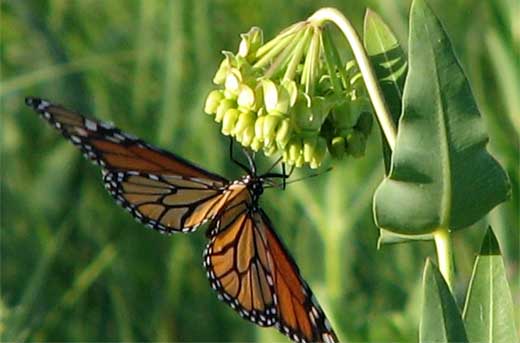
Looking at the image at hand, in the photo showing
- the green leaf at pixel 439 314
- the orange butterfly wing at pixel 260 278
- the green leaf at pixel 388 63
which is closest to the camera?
A: the green leaf at pixel 439 314

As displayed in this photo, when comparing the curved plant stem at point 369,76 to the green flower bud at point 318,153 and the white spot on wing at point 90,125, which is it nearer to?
the green flower bud at point 318,153

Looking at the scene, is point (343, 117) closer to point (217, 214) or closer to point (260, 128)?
point (260, 128)

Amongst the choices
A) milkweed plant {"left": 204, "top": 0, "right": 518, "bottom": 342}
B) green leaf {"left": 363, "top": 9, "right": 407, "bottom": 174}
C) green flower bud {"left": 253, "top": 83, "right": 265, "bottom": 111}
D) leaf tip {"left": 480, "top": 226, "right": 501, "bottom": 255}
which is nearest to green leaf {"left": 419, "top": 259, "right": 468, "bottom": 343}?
milkweed plant {"left": 204, "top": 0, "right": 518, "bottom": 342}

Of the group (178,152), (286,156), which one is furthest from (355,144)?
(178,152)

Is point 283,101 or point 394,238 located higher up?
point 283,101

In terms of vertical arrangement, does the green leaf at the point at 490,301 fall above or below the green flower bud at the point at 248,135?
below

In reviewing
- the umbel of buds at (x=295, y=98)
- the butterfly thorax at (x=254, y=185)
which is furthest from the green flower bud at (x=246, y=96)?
the butterfly thorax at (x=254, y=185)
